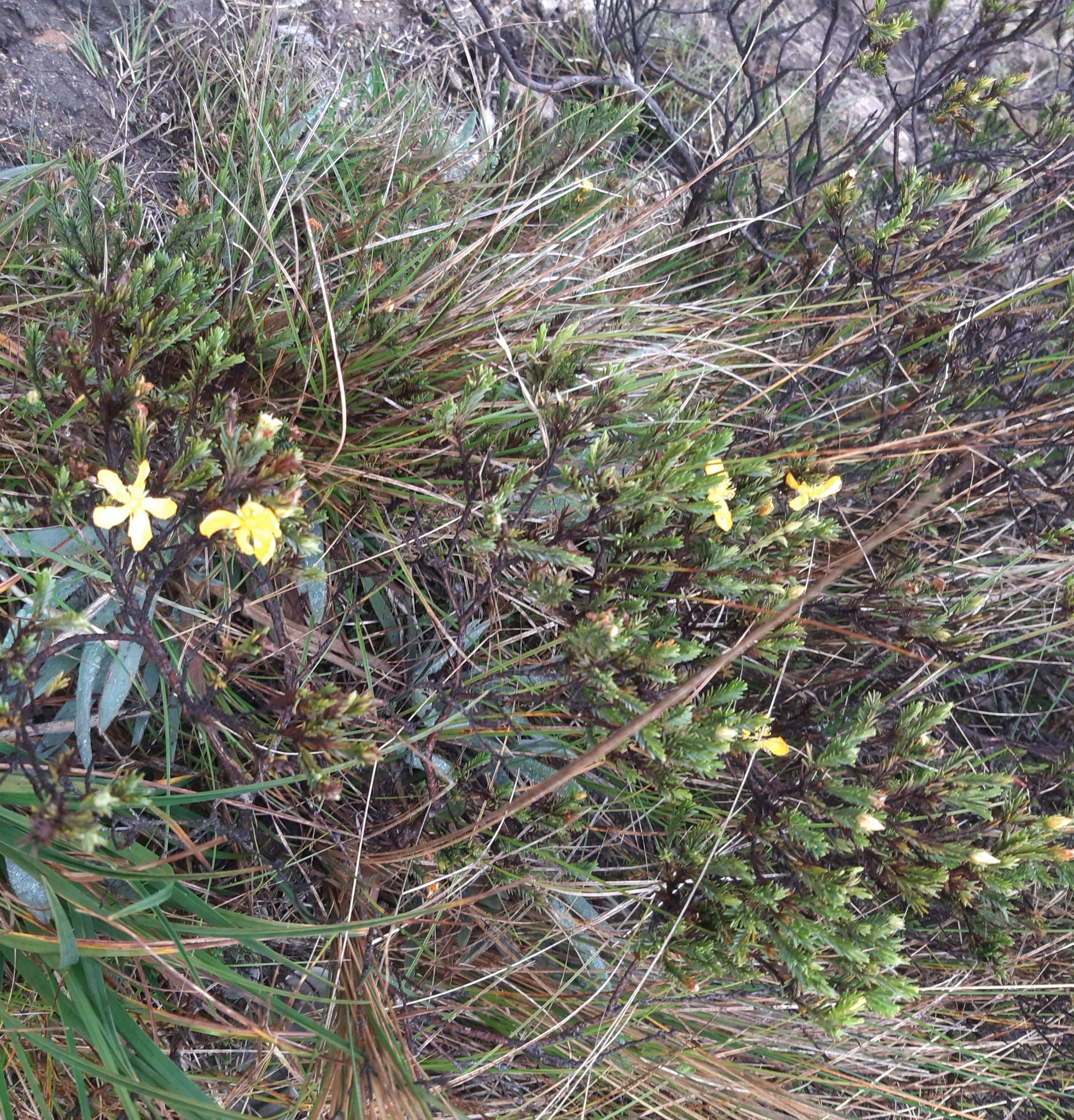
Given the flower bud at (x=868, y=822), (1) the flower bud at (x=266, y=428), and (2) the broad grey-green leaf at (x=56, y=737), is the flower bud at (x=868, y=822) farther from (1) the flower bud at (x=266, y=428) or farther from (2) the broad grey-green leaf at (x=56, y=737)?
(2) the broad grey-green leaf at (x=56, y=737)

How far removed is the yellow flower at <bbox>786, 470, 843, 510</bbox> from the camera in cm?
187

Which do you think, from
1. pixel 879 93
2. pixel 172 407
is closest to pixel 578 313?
pixel 172 407

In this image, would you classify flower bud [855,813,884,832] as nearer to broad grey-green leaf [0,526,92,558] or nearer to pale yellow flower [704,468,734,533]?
pale yellow flower [704,468,734,533]

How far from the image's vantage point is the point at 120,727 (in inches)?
74.3

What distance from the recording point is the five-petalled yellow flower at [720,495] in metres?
1.64

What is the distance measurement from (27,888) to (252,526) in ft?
3.35

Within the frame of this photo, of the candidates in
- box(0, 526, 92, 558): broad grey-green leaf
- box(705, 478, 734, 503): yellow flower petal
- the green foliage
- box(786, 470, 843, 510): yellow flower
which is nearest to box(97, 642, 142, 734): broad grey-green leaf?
box(0, 526, 92, 558): broad grey-green leaf

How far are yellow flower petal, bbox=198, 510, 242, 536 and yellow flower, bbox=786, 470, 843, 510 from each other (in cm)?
119

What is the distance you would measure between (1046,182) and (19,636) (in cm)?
325

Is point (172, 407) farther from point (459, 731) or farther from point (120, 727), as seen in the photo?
point (459, 731)

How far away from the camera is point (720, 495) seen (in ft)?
5.44

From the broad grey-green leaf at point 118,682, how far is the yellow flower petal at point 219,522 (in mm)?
497

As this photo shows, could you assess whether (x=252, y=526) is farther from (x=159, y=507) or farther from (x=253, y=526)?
(x=159, y=507)

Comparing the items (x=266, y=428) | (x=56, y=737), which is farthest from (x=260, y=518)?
(x=56, y=737)
